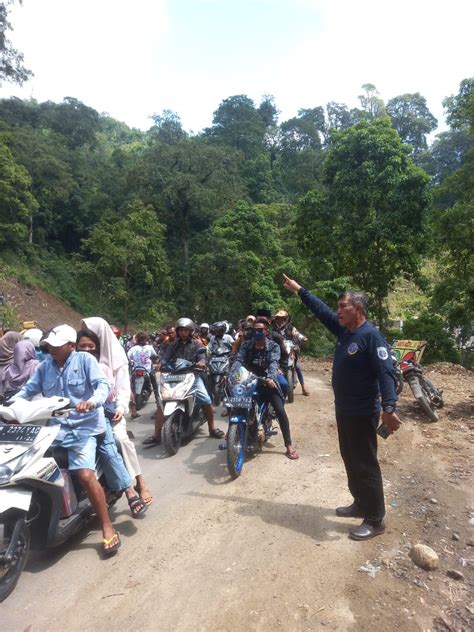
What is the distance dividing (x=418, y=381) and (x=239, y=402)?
3.85 meters

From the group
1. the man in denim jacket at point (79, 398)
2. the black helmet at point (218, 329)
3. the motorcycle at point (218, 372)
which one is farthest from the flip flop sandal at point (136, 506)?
the black helmet at point (218, 329)

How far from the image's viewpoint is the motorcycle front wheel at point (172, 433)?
227 inches

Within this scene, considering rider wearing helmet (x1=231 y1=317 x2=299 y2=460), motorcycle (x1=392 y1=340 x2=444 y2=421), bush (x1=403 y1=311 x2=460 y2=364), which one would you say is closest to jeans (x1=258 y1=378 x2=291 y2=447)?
rider wearing helmet (x1=231 y1=317 x2=299 y2=460)

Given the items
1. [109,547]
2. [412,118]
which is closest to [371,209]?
[109,547]

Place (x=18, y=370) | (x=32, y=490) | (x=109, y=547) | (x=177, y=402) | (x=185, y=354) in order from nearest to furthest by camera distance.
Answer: (x=32, y=490), (x=109, y=547), (x=18, y=370), (x=177, y=402), (x=185, y=354)

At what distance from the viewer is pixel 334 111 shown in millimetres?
63219

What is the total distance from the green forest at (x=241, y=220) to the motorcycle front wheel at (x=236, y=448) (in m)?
6.51

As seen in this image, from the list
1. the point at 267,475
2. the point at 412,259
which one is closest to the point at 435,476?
the point at 267,475

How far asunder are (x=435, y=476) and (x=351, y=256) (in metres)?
12.4

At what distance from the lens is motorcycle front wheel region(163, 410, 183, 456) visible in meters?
5.77

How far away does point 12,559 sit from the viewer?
306 cm

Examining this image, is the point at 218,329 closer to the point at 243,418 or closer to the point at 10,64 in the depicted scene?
the point at 243,418

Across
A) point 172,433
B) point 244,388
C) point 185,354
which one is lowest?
point 172,433

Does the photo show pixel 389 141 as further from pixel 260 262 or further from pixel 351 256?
pixel 260 262
